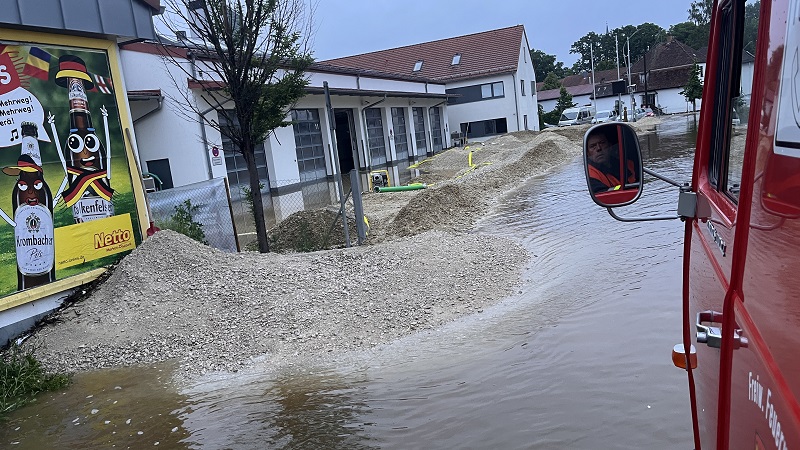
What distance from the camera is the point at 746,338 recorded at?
159cm

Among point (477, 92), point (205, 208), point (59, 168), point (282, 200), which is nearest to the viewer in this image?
point (59, 168)

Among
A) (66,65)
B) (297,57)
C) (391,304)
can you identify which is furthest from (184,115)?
(391,304)

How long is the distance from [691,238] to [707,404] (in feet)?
2.56

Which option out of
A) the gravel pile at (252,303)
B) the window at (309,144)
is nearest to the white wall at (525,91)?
the window at (309,144)

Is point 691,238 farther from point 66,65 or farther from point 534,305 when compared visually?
point 66,65

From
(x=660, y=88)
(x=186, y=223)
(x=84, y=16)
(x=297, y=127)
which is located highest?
(x=84, y=16)

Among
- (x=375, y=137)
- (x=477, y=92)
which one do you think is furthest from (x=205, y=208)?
(x=477, y=92)

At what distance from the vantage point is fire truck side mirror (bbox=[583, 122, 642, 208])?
8.79ft

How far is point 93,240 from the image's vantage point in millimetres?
9219

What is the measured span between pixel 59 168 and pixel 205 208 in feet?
10.2

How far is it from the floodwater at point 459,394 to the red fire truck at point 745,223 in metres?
2.47

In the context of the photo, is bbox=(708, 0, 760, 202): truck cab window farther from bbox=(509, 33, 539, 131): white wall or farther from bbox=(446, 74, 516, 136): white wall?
bbox=(509, 33, 539, 131): white wall

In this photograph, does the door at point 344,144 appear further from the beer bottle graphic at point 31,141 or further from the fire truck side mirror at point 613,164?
the fire truck side mirror at point 613,164

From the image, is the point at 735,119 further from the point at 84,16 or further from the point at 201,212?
the point at 201,212
